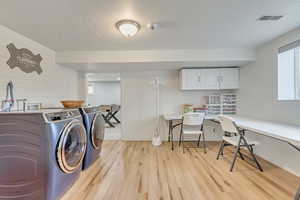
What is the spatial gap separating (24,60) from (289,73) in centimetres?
431

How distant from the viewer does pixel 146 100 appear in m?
4.38

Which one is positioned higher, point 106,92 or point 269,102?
point 106,92

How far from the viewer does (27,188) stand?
1.54 meters

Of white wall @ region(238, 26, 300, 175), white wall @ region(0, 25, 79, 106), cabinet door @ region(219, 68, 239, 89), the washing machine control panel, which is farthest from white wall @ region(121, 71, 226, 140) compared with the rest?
the washing machine control panel

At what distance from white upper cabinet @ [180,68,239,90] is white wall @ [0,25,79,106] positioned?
2800mm

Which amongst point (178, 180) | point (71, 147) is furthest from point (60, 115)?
point (178, 180)

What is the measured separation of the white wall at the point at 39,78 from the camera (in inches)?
87.9

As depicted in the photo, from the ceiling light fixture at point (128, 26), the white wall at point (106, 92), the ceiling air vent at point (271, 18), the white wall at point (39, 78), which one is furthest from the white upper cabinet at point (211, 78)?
the white wall at point (106, 92)

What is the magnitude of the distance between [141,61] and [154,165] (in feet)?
6.67

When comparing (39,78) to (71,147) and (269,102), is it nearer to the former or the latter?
(71,147)

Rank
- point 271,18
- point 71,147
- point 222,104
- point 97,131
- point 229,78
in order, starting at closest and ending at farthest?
point 71,147, point 271,18, point 97,131, point 229,78, point 222,104

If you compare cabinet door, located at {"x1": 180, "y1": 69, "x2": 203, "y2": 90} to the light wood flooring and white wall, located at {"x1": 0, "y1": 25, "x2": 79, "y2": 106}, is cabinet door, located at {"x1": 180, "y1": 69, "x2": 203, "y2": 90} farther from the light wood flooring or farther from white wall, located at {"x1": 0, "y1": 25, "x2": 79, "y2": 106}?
white wall, located at {"x1": 0, "y1": 25, "x2": 79, "y2": 106}

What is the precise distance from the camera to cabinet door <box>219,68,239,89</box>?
382 centimetres

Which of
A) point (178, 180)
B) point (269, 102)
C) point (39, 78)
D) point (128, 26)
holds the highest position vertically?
point (128, 26)
